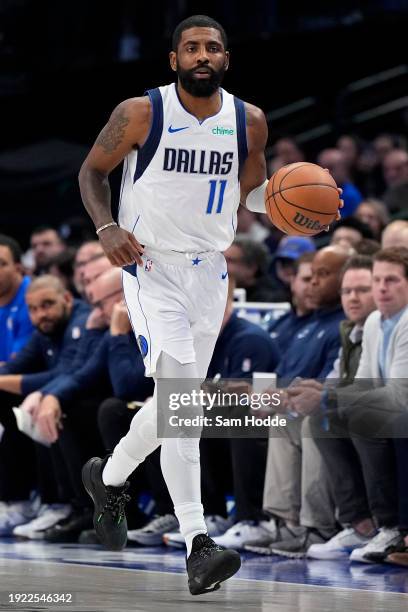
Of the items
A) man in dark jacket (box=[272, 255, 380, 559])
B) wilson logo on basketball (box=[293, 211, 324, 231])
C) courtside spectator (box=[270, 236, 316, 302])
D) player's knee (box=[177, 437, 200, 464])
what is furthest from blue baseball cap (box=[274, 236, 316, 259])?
player's knee (box=[177, 437, 200, 464])

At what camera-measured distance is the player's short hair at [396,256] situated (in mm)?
7387

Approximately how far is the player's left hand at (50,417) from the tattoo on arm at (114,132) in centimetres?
292

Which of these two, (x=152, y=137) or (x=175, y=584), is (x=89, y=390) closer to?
(x=175, y=584)

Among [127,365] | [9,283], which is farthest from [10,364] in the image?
[127,365]

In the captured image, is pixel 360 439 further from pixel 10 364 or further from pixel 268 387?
pixel 10 364

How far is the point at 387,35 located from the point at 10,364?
8.26m

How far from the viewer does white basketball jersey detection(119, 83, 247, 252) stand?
6.07 meters

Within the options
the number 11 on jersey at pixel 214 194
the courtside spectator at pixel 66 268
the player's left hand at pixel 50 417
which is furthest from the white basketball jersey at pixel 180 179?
the courtside spectator at pixel 66 268

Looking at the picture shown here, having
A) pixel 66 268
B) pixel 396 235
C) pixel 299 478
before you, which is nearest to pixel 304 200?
pixel 299 478

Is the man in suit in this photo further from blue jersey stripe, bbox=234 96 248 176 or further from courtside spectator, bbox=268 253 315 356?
blue jersey stripe, bbox=234 96 248 176

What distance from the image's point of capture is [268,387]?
7910 mm

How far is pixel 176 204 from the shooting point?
607 cm

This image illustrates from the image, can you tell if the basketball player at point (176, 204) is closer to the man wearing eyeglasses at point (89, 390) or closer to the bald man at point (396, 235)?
the man wearing eyeglasses at point (89, 390)

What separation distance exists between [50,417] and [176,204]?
9.67 ft
